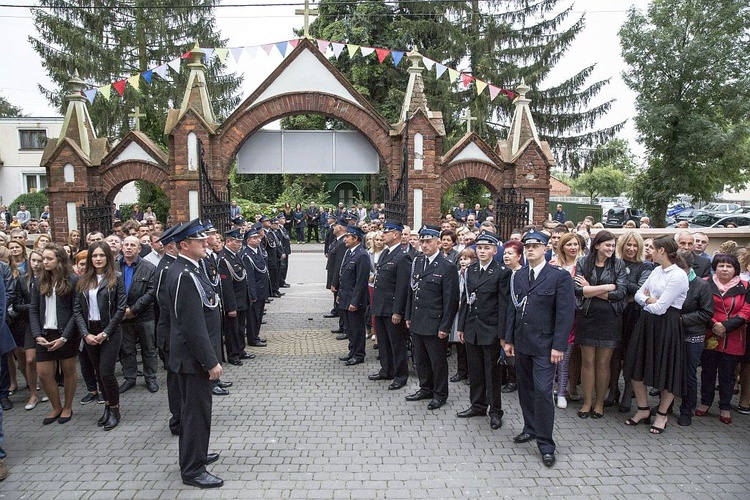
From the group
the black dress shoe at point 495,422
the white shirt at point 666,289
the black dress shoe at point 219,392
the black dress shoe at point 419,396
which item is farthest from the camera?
the black dress shoe at point 219,392

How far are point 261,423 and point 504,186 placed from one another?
9.23 m

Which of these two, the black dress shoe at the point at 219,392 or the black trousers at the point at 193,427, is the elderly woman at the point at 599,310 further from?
the black dress shoe at the point at 219,392

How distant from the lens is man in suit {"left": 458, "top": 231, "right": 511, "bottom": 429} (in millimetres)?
5695

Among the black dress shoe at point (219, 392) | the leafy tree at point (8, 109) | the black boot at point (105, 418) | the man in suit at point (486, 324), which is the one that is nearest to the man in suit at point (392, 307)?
the man in suit at point (486, 324)

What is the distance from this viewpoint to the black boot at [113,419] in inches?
223

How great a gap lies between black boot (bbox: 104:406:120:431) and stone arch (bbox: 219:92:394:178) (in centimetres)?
794

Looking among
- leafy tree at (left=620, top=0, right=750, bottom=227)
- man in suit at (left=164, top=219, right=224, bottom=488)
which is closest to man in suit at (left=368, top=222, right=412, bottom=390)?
man in suit at (left=164, top=219, right=224, bottom=488)

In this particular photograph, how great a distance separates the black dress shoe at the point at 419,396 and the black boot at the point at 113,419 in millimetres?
3079

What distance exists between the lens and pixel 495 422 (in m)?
5.66

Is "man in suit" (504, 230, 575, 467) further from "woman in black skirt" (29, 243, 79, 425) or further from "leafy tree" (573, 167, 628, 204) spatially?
"leafy tree" (573, 167, 628, 204)

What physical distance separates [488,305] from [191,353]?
2.93 m

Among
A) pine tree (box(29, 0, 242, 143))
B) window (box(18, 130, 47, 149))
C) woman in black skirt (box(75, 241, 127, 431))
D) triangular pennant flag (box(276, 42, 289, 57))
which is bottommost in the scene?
woman in black skirt (box(75, 241, 127, 431))

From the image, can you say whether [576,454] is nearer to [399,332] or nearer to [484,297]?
[484,297]

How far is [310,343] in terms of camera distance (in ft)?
30.3
